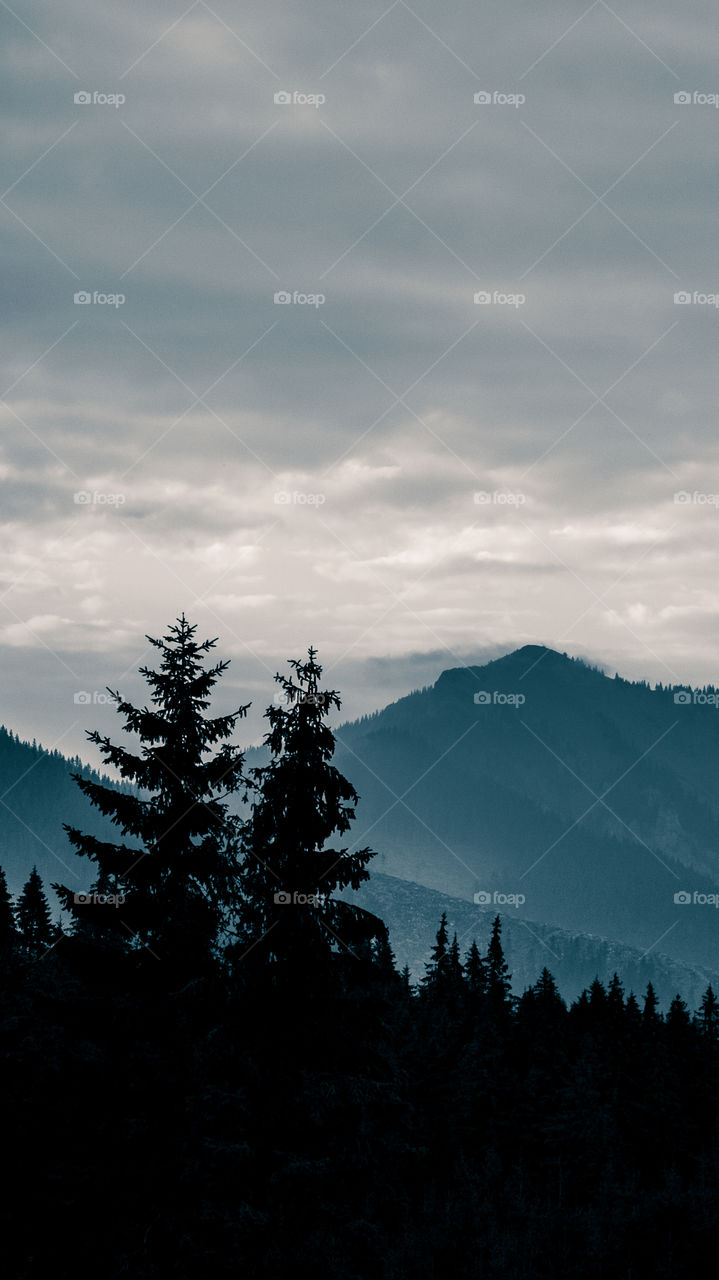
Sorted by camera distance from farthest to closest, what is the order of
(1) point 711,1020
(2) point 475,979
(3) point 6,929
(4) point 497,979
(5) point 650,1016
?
1. (2) point 475,979
2. (5) point 650,1016
3. (1) point 711,1020
4. (4) point 497,979
5. (3) point 6,929

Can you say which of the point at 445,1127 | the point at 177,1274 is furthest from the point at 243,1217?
the point at 445,1127

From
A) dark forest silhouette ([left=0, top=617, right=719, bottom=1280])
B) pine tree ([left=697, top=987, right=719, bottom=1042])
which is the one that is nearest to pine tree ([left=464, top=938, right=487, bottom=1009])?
pine tree ([left=697, top=987, right=719, bottom=1042])

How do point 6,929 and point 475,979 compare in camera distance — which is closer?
point 6,929

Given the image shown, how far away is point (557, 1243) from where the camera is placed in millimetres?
36531

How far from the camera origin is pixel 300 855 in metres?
21.1

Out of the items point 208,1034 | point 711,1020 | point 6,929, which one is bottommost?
point 711,1020

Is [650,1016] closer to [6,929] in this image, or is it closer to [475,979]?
[475,979]

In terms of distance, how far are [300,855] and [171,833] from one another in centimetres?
243

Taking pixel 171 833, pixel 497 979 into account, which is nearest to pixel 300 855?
pixel 171 833

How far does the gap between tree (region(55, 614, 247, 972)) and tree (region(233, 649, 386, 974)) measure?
2.05 feet

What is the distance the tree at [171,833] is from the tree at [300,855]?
2.05 feet

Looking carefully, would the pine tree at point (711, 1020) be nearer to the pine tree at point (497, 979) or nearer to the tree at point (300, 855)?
the pine tree at point (497, 979)

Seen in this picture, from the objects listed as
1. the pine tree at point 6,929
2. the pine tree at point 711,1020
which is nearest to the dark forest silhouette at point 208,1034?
the pine tree at point 6,929

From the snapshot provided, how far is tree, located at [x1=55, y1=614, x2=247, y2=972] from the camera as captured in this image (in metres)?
20.0
